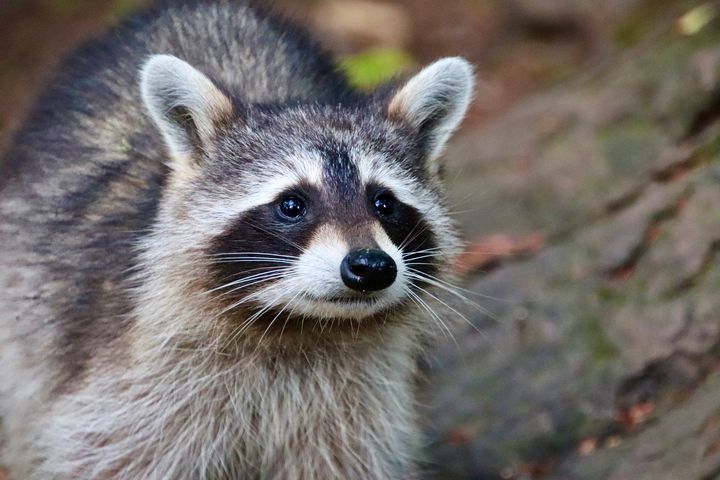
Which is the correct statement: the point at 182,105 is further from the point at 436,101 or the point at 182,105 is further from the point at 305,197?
the point at 436,101

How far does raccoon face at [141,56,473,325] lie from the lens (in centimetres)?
387

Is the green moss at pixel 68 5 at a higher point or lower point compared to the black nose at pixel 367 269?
higher

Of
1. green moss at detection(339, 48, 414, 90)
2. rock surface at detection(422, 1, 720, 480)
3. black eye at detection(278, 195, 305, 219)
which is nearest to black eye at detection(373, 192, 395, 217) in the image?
black eye at detection(278, 195, 305, 219)

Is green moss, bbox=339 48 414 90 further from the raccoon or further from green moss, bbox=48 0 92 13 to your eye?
the raccoon

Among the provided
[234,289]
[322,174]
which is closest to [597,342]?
[322,174]

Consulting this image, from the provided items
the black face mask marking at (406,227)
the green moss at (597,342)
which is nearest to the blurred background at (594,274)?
the green moss at (597,342)

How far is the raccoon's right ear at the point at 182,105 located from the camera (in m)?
4.22

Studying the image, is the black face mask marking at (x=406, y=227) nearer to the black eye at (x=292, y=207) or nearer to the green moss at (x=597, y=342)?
the black eye at (x=292, y=207)

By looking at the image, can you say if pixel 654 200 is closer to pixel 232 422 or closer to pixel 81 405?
pixel 232 422

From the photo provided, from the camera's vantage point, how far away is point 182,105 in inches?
169

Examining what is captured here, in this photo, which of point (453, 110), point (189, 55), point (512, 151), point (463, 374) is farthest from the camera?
point (512, 151)

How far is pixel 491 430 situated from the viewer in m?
5.38

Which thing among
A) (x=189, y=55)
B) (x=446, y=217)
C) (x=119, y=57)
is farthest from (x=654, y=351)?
(x=119, y=57)

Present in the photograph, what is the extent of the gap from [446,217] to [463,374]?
1.46 meters
